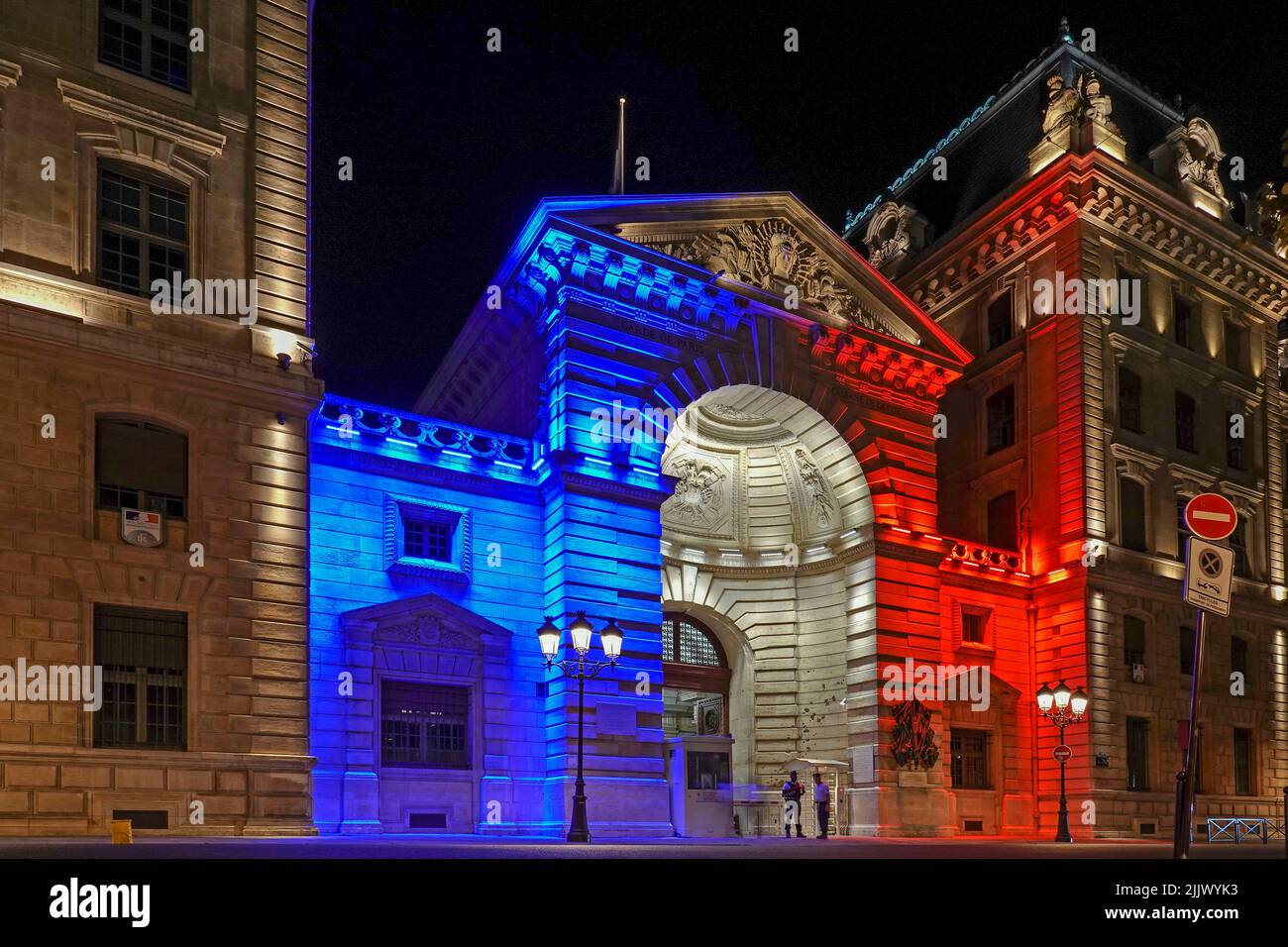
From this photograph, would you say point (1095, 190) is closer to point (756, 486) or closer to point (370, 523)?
point (756, 486)

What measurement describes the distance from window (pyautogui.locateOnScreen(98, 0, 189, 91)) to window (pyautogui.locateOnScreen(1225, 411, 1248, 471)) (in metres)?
40.0

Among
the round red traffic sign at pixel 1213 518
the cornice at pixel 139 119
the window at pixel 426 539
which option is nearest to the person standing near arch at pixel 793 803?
the window at pixel 426 539

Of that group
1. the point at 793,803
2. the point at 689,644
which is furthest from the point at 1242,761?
the point at 689,644

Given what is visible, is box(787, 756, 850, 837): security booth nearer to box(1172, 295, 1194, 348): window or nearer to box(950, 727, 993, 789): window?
box(950, 727, 993, 789): window

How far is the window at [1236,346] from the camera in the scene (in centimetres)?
5066

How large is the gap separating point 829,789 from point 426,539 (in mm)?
15265

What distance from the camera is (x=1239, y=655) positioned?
47531 mm

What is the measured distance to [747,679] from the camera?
42469 millimetres

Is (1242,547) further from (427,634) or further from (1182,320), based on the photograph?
(427,634)

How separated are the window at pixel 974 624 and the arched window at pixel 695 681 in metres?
8.23
